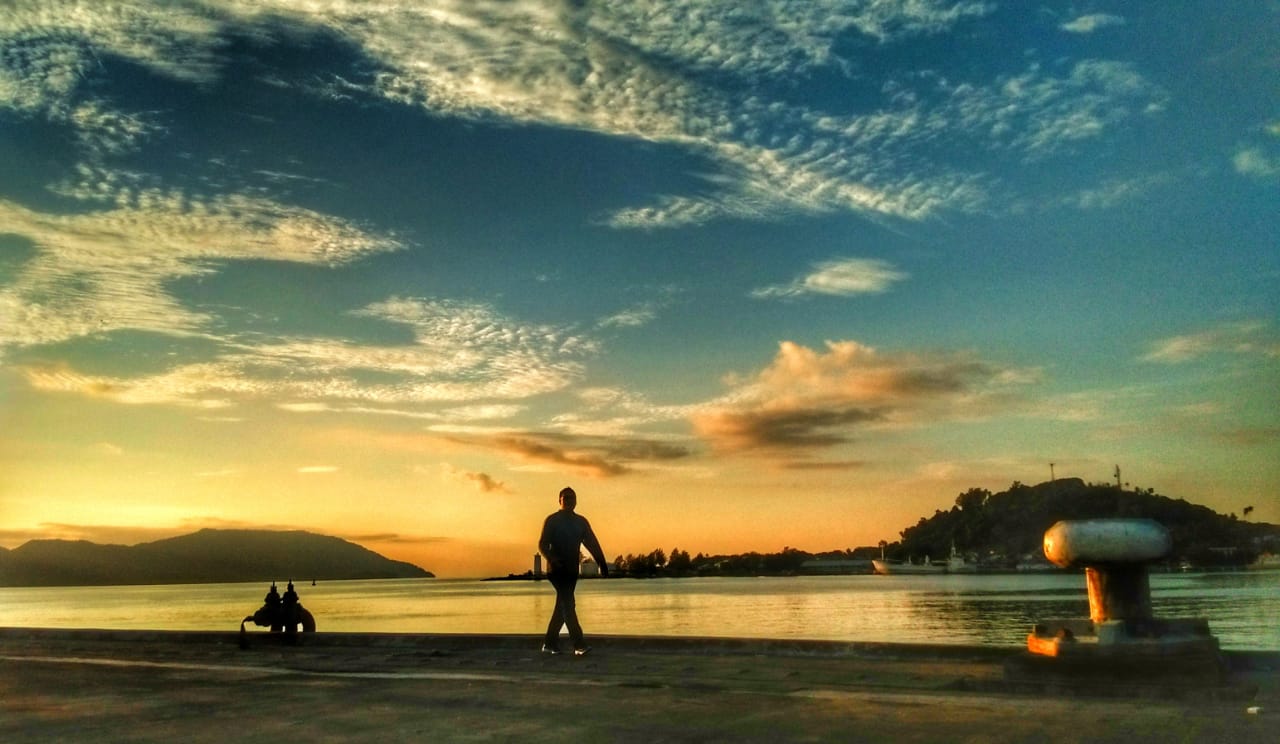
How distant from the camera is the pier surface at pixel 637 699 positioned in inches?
272

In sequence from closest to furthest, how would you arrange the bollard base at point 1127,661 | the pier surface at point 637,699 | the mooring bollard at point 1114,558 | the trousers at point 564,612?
the pier surface at point 637,699 → the bollard base at point 1127,661 → the mooring bollard at point 1114,558 → the trousers at point 564,612

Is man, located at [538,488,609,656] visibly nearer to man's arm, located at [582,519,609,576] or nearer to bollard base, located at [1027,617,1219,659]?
man's arm, located at [582,519,609,576]

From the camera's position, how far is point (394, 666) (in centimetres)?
1205

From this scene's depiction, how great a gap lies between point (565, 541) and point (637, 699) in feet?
16.4

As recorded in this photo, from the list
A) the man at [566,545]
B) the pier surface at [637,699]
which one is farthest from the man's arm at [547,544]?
the pier surface at [637,699]

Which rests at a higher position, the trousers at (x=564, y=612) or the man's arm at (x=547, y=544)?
the man's arm at (x=547, y=544)

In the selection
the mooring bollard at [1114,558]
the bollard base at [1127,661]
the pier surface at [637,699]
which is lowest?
the pier surface at [637,699]

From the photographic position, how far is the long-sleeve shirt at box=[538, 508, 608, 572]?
13398mm

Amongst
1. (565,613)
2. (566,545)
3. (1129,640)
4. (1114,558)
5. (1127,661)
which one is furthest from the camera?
(566,545)

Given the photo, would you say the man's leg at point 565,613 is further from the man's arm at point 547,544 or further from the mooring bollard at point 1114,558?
the mooring bollard at point 1114,558

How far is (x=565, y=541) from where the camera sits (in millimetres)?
13445

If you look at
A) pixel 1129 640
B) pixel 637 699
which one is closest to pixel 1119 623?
pixel 1129 640

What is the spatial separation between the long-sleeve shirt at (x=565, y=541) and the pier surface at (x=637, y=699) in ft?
3.98

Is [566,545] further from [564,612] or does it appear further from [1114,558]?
[1114,558]
